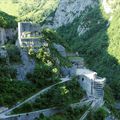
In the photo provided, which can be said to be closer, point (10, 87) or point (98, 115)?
point (10, 87)

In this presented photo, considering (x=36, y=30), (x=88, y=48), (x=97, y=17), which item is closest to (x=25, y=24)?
(x=36, y=30)

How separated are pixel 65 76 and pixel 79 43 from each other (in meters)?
96.9

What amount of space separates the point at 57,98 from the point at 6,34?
16781 mm

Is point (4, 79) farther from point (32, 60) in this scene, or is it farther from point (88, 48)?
point (88, 48)

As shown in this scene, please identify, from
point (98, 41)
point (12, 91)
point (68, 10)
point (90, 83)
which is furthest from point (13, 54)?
point (68, 10)

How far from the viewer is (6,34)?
6962 cm

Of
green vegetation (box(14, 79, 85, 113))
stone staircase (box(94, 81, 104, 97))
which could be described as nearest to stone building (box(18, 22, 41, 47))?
green vegetation (box(14, 79, 85, 113))

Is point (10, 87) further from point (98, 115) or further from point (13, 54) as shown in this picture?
point (98, 115)

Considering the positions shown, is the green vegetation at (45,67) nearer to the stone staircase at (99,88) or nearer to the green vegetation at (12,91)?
the green vegetation at (12,91)

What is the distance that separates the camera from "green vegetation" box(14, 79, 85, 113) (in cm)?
5433

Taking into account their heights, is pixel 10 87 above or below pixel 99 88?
above

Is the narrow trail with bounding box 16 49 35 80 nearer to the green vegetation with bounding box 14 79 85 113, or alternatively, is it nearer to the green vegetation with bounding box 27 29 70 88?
the green vegetation with bounding box 27 29 70 88

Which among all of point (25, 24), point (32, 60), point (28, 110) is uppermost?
point (25, 24)

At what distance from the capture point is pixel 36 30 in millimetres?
66562
